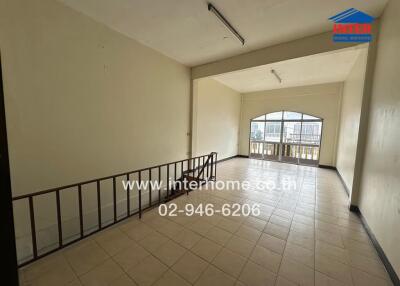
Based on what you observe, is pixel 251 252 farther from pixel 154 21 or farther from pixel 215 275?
pixel 154 21

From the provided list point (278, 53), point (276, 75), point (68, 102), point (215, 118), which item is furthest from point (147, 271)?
point (276, 75)

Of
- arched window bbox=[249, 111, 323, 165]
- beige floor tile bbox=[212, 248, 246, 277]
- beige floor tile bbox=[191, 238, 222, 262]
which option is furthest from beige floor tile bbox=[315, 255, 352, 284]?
arched window bbox=[249, 111, 323, 165]

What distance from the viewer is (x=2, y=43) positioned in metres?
1.80

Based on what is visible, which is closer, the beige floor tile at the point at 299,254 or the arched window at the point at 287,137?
the beige floor tile at the point at 299,254

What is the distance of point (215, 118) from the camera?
6180mm

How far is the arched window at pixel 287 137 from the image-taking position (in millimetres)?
6477

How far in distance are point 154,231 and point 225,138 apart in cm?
525

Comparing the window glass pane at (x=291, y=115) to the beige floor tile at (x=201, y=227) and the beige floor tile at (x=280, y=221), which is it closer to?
the beige floor tile at (x=280, y=221)

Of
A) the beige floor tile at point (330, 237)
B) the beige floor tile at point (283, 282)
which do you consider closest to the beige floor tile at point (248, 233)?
the beige floor tile at point (283, 282)

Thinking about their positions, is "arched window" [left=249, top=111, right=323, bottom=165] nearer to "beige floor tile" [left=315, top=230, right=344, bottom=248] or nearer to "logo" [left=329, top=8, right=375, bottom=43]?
"logo" [left=329, top=8, right=375, bottom=43]

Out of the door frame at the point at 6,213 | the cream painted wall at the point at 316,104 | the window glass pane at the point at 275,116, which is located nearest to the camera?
the door frame at the point at 6,213

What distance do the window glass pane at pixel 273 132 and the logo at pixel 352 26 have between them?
15.4 ft

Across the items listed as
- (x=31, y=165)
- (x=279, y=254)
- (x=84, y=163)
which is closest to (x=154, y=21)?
(x=84, y=163)

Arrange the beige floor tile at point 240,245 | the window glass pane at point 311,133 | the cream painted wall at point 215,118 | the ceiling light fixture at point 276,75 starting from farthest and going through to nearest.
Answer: the window glass pane at point 311,133 → the cream painted wall at point 215,118 → the ceiling light fixture at point 276,75 → the beige floor tile at point 240,245
